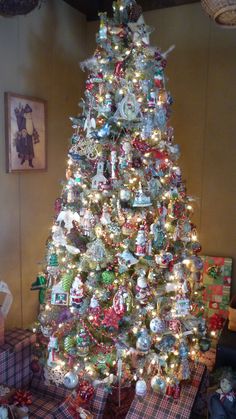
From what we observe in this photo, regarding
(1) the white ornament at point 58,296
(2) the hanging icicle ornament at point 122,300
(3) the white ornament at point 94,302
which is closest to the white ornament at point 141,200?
(2) the hanging icicle ornament at point 122,300

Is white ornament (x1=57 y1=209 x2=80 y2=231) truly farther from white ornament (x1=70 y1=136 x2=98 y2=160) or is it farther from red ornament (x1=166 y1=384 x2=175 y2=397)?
red ornament (x1=166 y1=384 x2=175 y2=397)

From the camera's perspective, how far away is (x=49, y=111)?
9.62 feet

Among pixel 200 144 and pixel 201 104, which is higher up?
pixel 201 104

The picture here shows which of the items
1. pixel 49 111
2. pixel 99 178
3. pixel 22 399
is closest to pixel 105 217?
→ pixel 99 178

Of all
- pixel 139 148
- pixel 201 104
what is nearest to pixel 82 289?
pixel 139 148

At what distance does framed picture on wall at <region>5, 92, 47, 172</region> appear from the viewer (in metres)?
2.54

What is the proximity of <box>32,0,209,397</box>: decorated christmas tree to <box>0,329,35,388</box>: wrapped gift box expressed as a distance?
206 millimetres

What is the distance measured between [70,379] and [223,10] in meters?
2.41

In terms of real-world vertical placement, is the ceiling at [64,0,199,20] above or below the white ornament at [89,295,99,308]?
above

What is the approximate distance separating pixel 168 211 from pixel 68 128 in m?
1.45

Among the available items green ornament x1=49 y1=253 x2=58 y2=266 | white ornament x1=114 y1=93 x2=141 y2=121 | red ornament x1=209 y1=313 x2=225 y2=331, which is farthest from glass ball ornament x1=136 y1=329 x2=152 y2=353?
white ornament x1=114 y1=93 x2=141 y2=121

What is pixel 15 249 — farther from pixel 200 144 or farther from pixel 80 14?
pixel 80 14

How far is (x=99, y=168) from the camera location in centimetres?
208

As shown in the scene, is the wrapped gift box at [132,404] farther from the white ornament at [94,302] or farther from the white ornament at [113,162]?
the white ornament at [113,162]
